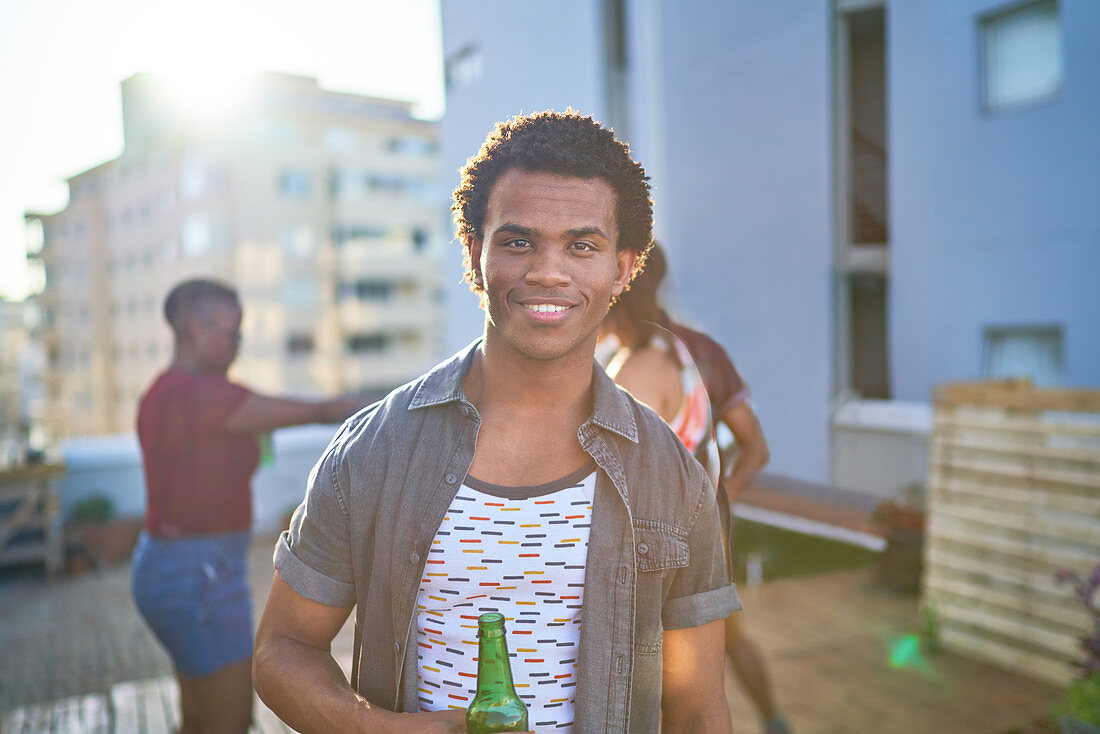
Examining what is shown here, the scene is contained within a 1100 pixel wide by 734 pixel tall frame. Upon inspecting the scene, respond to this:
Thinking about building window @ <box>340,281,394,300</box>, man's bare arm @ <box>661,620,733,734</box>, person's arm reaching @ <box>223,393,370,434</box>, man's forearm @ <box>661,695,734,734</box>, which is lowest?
man's forearm @ <box>661,695,734,734</box>

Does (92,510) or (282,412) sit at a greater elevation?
(282,412)

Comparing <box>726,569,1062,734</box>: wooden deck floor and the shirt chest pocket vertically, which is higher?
the shirt chest pocket

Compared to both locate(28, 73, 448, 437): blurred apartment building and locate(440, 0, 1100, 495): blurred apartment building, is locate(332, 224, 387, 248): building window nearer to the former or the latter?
locate(28, 73, 448, 437): blurred apartment building

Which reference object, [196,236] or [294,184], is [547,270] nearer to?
[294,184]

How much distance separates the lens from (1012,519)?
13.9 ft

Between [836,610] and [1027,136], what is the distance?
9.95ft

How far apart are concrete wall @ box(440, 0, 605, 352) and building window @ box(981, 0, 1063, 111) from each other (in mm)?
3254

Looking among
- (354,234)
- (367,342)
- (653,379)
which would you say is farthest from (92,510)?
(354,234)

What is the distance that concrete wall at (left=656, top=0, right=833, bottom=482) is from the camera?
A: 4527mm

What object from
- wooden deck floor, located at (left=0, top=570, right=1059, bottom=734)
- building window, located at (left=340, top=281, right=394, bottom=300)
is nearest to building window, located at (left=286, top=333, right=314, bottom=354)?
building window, located at (left=340, top=281, right=394, bottom=300)

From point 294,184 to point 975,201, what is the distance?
156 ft

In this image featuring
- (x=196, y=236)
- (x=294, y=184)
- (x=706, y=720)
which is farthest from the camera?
(x=294, y=184)

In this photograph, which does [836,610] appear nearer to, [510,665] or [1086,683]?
[1086,683]

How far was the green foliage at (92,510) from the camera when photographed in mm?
7582
